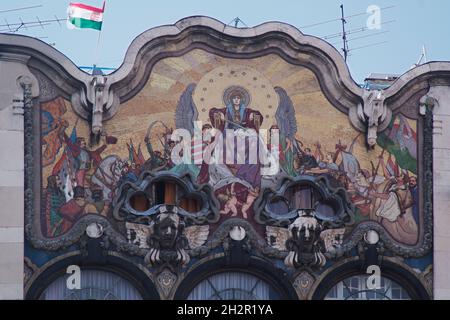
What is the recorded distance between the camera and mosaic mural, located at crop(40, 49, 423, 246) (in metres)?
44.7

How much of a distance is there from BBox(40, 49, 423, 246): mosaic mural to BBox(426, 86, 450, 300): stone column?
1.64 feet

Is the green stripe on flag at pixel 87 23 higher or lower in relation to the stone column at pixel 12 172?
higher

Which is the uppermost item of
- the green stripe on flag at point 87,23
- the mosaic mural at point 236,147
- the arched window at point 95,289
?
the green stripe on flag at point 87,23

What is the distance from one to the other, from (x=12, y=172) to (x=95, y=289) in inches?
131

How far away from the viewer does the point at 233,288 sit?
4512 centimetres

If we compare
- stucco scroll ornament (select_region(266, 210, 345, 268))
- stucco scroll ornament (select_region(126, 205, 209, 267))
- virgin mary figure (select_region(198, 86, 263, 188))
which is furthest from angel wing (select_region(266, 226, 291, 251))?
stucco scroll ornament (select_region(126, 205, 209, 267))

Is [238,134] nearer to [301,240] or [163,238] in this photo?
[301,240]

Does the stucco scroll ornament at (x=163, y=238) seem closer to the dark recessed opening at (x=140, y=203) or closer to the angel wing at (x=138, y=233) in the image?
the angel wing at (x=138, y=233)

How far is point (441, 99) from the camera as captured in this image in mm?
46719

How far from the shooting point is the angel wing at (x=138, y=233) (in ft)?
146

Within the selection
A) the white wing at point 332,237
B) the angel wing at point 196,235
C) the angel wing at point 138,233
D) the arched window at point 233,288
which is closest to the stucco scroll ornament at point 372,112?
the white wing at point 332,237

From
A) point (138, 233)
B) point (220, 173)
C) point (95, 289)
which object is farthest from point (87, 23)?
point (95, 289)

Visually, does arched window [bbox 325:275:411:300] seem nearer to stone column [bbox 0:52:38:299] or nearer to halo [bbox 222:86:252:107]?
halo [bbox 222:86:252:107]

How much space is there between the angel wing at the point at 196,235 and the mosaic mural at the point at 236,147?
581 millimetres
